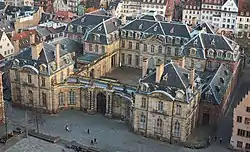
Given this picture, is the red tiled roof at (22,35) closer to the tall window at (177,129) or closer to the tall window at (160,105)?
the tall window at (160,105)

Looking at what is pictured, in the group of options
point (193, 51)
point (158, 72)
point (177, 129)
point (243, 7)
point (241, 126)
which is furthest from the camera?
point (243, 7)

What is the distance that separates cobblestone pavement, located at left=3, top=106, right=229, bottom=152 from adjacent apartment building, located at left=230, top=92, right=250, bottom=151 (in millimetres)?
2620

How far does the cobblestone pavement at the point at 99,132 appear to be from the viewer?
81.0 m

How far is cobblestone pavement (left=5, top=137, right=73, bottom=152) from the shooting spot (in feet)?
255

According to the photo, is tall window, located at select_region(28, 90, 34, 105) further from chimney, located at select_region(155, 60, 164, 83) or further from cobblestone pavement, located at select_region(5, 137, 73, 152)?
chimney, located at select_region(155, 60, 164, 83)

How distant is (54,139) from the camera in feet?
267

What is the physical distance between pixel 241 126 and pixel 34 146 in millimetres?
37703

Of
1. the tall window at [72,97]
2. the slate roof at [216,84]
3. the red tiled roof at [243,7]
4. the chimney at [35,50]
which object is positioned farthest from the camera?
the red tiled roof at [243,7]

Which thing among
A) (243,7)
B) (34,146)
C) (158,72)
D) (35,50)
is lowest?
(34,146)

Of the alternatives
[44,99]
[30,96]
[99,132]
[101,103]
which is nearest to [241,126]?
[99,132]

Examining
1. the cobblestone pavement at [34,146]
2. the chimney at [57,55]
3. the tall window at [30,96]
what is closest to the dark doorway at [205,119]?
the cobblestone pavement at [34,146]

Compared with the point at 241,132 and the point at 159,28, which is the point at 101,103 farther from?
the point at 241,132

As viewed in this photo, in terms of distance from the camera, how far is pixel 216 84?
301 ft

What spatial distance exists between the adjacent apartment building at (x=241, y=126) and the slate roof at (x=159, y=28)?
1361 inches
